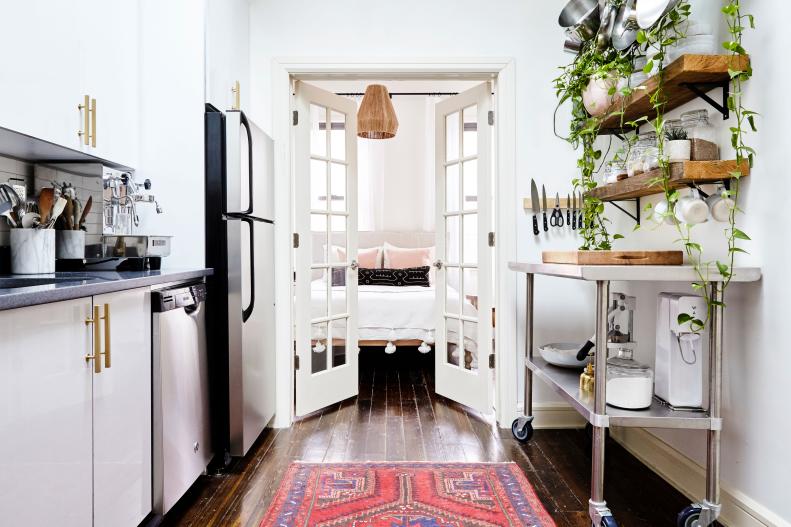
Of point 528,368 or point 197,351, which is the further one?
point 528,368

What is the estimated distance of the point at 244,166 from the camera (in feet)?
7.50

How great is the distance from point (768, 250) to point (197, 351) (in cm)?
212

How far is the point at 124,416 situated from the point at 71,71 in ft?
4.03

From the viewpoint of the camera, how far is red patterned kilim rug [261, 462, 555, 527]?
1804mm

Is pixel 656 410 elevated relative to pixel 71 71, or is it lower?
lower

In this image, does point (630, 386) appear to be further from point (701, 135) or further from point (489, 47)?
point (489, 47)

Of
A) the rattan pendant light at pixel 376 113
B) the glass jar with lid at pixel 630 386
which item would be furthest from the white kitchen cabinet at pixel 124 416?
the rattan pendant light at pixel 376 113

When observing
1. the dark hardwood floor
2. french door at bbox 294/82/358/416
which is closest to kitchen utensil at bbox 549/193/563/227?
the dark hardwood floor

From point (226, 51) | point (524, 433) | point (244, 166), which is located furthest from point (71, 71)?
point (524, 433)

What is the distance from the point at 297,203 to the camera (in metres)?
2.97

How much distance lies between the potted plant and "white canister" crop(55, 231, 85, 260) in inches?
90.6

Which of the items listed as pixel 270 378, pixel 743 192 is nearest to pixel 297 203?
pixel 270 378

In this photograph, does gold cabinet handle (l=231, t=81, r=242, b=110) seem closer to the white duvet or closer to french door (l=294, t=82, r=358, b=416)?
french door (l=294, t=82, r=358, b=416)

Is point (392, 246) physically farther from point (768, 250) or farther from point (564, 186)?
point (768, 250)
